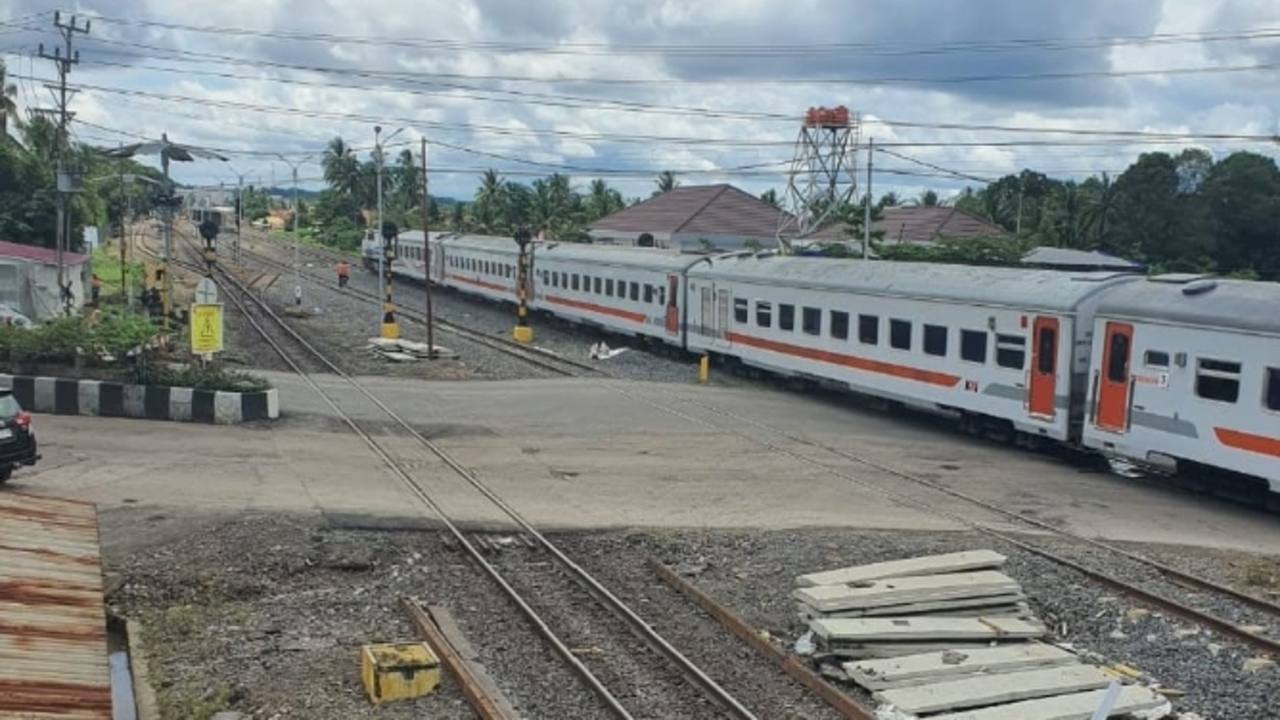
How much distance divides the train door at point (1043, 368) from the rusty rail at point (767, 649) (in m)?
8.47

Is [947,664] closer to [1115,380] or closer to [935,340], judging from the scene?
[1115,380]

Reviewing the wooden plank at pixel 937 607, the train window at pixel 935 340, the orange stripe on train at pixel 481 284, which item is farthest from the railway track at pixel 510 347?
the wooden plank at pixel 937 607

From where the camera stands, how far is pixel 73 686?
27.6 feet

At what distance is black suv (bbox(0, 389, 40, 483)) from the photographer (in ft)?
51.2

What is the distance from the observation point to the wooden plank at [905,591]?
11.0 m

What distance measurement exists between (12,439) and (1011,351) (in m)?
15.1

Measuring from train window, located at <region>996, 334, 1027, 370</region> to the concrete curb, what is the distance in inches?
524

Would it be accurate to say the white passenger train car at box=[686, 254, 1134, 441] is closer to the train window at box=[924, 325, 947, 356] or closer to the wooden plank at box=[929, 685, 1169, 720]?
the train window at box=[924, 325, 947, 356]

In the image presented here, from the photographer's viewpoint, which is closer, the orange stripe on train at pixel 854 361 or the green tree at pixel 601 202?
the orange stripe on train at pixel 854 361

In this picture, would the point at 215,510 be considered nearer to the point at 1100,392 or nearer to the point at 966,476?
the point at 966,476

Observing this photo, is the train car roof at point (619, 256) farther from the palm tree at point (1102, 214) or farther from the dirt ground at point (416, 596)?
the palm tree at point (1102, 214)

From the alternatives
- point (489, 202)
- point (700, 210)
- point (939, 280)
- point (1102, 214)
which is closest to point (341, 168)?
point (489, 202)

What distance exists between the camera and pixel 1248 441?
50.7 ft

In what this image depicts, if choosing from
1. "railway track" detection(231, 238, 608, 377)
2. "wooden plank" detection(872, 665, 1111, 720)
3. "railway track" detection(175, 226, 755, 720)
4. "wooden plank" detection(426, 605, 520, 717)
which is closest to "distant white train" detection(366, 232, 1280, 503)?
"railway track" detection(231, 238, 608, 377)
